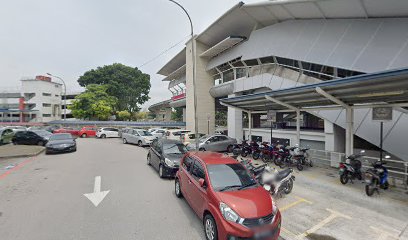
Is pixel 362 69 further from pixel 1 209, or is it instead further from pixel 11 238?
pixel 1 209

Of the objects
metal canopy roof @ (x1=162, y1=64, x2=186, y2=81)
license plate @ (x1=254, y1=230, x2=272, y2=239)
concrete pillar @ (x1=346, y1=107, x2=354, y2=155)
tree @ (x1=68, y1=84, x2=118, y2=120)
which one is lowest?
license plate @ (x1=254, y1=230, x2=272, y2=239)

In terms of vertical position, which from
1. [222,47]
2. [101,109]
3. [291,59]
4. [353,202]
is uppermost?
[222,47]

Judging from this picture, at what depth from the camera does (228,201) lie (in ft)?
13.3

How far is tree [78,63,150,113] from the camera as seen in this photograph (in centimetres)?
4462

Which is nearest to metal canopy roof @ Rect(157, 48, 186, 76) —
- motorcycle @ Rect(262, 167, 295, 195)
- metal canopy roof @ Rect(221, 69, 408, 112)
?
metal canopy roof @ Rect(221, 69, 408, 112)

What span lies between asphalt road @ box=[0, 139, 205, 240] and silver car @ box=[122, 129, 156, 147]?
9632 mm

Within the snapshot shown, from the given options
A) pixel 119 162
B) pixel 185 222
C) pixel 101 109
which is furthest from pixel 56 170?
pixel 101 109

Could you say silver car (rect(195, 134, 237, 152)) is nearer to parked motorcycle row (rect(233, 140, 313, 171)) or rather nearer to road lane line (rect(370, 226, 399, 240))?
parked motorcycle row (rect(233, 140, 313, 171))

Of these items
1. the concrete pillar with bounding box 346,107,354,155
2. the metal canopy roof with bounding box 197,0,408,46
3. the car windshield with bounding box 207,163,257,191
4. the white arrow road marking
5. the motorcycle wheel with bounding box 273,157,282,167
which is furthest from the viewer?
the metal canopy roof with bounding box 197,0,408,46

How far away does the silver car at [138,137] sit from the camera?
1908 cm

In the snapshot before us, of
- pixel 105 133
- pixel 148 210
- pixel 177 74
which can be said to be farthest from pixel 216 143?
pixel 177 74

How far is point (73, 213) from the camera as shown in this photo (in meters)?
5.30

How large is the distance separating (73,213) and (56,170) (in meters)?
5.83

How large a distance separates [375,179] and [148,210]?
700 centimetres
